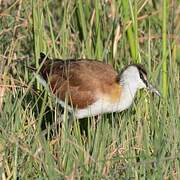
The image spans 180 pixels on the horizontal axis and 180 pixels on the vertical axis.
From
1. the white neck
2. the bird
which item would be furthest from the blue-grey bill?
the white neck

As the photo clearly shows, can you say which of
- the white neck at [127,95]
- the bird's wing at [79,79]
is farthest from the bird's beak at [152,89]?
the bird's wing at [79,79]

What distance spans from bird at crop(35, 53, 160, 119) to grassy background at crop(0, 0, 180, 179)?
0.09 metres

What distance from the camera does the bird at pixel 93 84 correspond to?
5043 mm

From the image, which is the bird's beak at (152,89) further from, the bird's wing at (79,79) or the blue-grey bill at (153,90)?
the bird's wing at (79,79)

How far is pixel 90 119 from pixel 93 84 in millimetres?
270

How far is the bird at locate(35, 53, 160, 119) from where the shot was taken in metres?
5.04

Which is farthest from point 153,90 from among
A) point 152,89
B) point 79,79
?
point 79,79

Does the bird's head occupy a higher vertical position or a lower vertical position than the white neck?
higher

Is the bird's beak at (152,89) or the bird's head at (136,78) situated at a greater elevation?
the bird's head at (136,78)

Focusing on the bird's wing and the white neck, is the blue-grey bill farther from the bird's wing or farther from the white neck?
the bird's wing

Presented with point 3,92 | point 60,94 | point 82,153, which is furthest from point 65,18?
point 82,153

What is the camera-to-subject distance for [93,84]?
5102 millimetres

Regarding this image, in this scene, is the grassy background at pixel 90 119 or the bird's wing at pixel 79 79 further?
the bird's wing at pixel 79 79

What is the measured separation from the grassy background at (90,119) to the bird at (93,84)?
0.09m
